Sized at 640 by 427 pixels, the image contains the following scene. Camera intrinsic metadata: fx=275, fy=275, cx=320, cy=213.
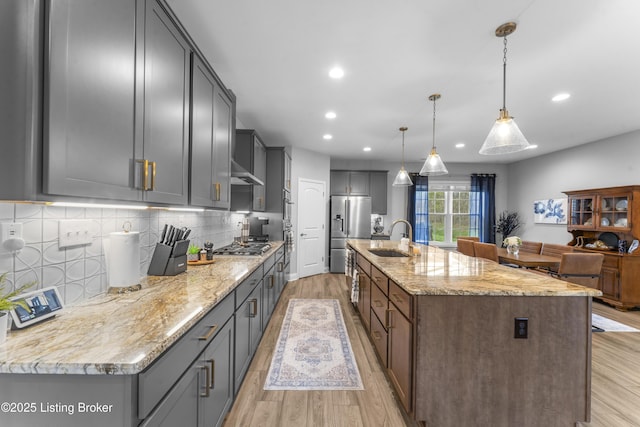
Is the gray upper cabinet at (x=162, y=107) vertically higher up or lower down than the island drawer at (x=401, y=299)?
higher up

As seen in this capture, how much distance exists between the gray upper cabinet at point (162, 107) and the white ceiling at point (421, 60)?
1.54 ft

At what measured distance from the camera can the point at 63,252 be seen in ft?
4.16

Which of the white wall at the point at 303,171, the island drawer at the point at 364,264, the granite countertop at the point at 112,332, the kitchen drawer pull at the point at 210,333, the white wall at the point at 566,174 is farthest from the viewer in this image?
the white wall at the point at 303,171

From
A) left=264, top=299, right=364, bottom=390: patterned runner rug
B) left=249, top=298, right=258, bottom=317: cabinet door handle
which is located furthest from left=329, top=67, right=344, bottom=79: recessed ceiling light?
left=264, top=299, right=364, bottom=390: patterned runner rug

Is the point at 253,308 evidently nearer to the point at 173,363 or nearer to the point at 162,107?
the point at 173,363

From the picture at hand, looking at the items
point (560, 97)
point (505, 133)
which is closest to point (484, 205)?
point (560, 97)

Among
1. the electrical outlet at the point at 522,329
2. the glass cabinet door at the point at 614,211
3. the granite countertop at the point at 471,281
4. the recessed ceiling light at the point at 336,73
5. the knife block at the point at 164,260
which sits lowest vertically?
the electrical outlet at the point at 522,329

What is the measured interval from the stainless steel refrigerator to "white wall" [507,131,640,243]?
12.0 feet

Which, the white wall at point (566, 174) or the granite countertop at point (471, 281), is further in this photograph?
the white wall at point (566, 174)

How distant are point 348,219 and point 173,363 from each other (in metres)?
5.28

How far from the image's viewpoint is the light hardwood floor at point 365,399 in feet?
5.85

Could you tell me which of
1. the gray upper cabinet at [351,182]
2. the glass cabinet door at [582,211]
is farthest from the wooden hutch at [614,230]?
the gray upper cabinet at [351,182]

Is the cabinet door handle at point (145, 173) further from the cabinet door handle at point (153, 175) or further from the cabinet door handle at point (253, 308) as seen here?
the cabinet door handle at point (253, 308)

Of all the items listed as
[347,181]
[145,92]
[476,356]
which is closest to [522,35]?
[476,356]
